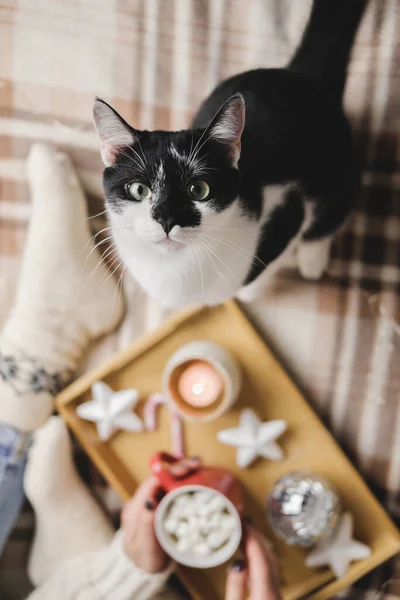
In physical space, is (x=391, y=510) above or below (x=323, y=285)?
below

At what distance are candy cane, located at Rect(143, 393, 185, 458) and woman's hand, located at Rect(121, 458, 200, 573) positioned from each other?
9cm

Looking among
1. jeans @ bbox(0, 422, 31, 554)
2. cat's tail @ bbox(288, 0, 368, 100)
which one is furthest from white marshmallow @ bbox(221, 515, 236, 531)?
cat's tail @ bbox(288, 0, 368, 100)

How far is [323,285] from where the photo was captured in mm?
957

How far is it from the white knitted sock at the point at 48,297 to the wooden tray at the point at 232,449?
0.05m

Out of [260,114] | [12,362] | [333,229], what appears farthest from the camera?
[12,362]

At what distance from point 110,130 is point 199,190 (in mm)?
102

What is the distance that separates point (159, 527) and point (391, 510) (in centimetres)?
40

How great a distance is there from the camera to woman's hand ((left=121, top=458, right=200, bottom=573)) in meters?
0.80

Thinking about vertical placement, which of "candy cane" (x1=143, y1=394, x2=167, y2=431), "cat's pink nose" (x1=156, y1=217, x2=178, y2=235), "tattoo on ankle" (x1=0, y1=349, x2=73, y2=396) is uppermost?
"cat's pink nose" (x1=156, y1=217, x2=178, y2=235)

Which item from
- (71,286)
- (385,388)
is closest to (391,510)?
(385,388)

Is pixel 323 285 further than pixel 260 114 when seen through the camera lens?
Yes

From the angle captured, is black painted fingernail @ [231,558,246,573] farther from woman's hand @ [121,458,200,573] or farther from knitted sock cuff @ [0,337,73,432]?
knitted sock cuff @ [0,337,73,432]

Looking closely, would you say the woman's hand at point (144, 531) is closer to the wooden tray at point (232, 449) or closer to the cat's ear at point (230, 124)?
the wooden tray at point (232, 449)

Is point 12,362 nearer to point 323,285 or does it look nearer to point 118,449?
point 118,449
